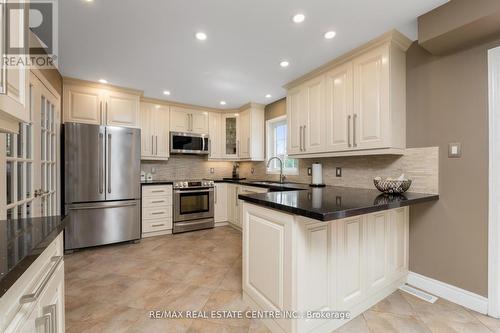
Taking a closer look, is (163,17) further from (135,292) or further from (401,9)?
(135,292)

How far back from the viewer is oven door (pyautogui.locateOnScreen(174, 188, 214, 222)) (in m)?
3.88

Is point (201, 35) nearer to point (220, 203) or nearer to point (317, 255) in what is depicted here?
point (317, 255)

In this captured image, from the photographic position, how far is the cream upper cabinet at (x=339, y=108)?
7.79 feet

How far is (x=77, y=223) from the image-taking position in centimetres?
302

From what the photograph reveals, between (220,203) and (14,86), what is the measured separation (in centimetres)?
363

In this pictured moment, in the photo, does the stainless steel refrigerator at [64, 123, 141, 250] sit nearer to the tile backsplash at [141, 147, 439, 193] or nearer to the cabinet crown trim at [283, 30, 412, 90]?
the tile backsplash at [141, 147, 439, 193]

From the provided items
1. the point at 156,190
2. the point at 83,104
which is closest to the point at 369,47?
the point at 156,190

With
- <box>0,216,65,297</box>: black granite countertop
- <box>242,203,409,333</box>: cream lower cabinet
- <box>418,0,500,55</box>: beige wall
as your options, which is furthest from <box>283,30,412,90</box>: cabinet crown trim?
<box>0,216,65,297</box>: black granite countertop

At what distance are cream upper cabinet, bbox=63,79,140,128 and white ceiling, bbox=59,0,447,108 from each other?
0.23 metres

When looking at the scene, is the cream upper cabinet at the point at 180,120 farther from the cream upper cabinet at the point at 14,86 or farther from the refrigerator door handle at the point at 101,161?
the cream upper cabinet at the point at 14,86

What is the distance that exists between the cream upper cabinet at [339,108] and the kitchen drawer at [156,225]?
2894 mm

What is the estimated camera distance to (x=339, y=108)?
2.48 meters

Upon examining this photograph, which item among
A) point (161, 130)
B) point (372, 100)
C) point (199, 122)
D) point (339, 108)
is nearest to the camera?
point (372, 100)

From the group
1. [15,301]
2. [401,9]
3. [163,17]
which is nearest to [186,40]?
[163,17]
